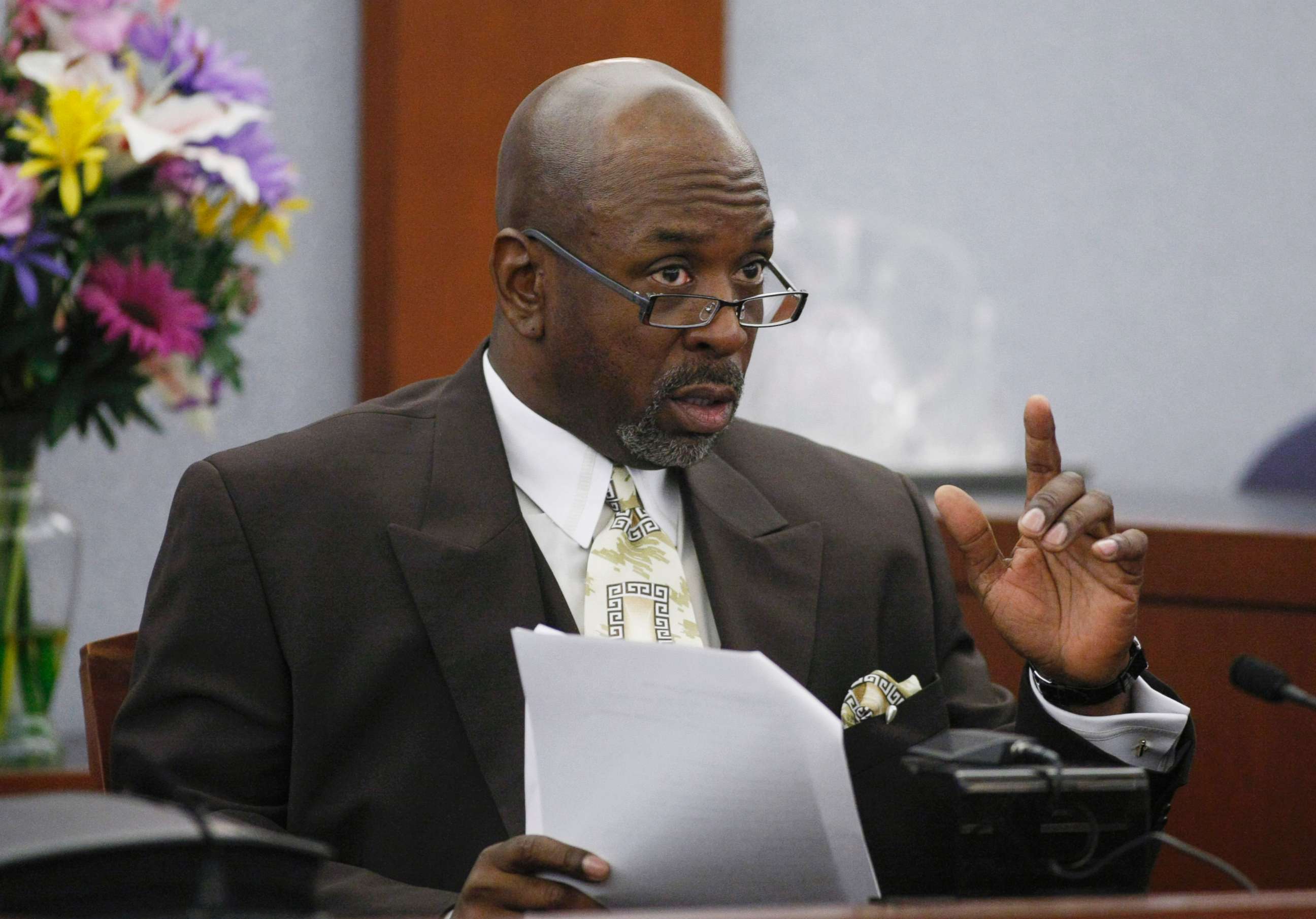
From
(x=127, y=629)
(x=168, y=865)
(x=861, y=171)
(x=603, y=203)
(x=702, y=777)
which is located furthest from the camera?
(x=861, y=171)

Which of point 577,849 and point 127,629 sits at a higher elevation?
point 577,849

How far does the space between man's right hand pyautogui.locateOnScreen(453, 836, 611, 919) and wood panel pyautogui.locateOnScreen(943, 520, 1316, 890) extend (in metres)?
1.03

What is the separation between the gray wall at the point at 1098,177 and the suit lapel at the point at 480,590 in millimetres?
1719

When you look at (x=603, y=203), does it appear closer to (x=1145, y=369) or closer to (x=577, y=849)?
(x=577, y=849)

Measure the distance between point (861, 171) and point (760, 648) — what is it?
1917 millimetres

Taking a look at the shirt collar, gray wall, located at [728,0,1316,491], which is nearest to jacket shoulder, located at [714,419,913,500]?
the shirt collar

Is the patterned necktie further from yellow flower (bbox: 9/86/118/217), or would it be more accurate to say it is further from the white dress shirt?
yellow flower (bbox: 9/86/118/217)

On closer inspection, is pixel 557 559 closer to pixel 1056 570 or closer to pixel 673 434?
pixel 673 434

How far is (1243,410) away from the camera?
3441mm

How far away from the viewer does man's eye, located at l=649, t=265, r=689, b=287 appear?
4.40 ft

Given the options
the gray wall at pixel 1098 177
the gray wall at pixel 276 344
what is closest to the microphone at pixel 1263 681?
the gray wall at pixel 276 344

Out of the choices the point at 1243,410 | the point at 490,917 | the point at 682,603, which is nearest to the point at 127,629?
the point at 682,603

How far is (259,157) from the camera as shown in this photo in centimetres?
170

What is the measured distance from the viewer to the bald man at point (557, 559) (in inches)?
49.1
